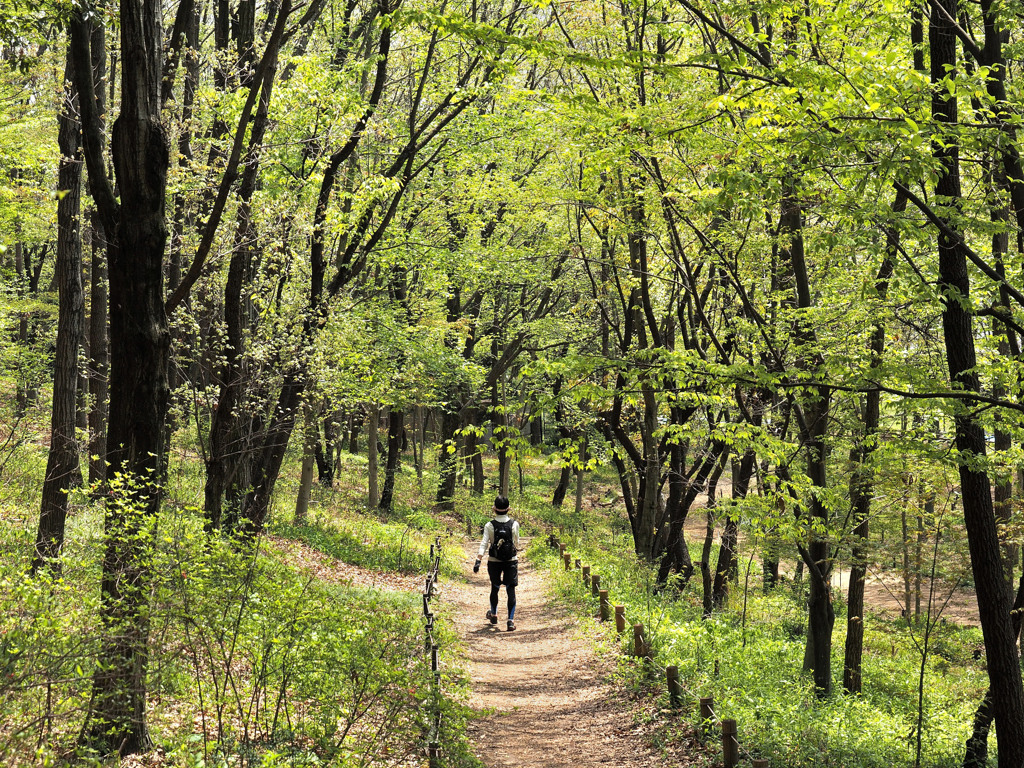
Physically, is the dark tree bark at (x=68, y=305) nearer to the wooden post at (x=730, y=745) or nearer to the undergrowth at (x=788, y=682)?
the undergrowth at (x=788, y=682)

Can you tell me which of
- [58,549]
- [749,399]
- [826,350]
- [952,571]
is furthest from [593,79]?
[58,549]

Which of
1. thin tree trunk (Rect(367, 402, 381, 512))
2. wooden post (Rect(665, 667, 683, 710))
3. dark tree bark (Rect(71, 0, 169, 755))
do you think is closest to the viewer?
dark tree bark (Rect(71, 0, 169, 755))

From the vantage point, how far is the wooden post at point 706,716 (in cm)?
734

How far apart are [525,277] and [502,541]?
1031 centimetres

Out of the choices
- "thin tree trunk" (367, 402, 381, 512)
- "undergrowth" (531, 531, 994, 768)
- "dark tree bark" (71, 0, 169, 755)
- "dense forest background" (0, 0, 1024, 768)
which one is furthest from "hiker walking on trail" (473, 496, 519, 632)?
"thin tree trunk" (367, 402, 381, 512)

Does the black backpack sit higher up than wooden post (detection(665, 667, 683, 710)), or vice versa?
the black backpack

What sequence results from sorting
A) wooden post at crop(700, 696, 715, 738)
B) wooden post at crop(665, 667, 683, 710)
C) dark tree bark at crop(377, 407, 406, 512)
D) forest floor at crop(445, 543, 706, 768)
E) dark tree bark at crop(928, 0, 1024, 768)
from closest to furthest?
dark tree bark at crop(928, 0, 1024, 768) → wooden post at crop(700, 696, 715, 738) → forest floor at crop(445, 543, 706, 768) → wooden post at crop(665, 667, 683, 710) → dark tree bark at crop(377, 407, 406, 512)

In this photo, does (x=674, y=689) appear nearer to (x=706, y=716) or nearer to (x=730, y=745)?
(x=706, y=716)

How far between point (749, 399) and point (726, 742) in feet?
26.1

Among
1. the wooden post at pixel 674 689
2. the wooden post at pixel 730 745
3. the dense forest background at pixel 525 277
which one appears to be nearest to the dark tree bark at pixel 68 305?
the dense forest background at pixel 525 277

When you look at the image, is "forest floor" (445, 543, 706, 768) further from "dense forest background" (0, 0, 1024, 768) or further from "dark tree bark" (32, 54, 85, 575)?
"dark tree bark" (32, 54, 85, 575)

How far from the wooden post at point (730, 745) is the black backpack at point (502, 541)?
18.4 ft

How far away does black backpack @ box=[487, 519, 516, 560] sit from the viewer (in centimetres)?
1191

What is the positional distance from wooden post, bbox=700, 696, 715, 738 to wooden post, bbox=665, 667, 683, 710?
764mm
